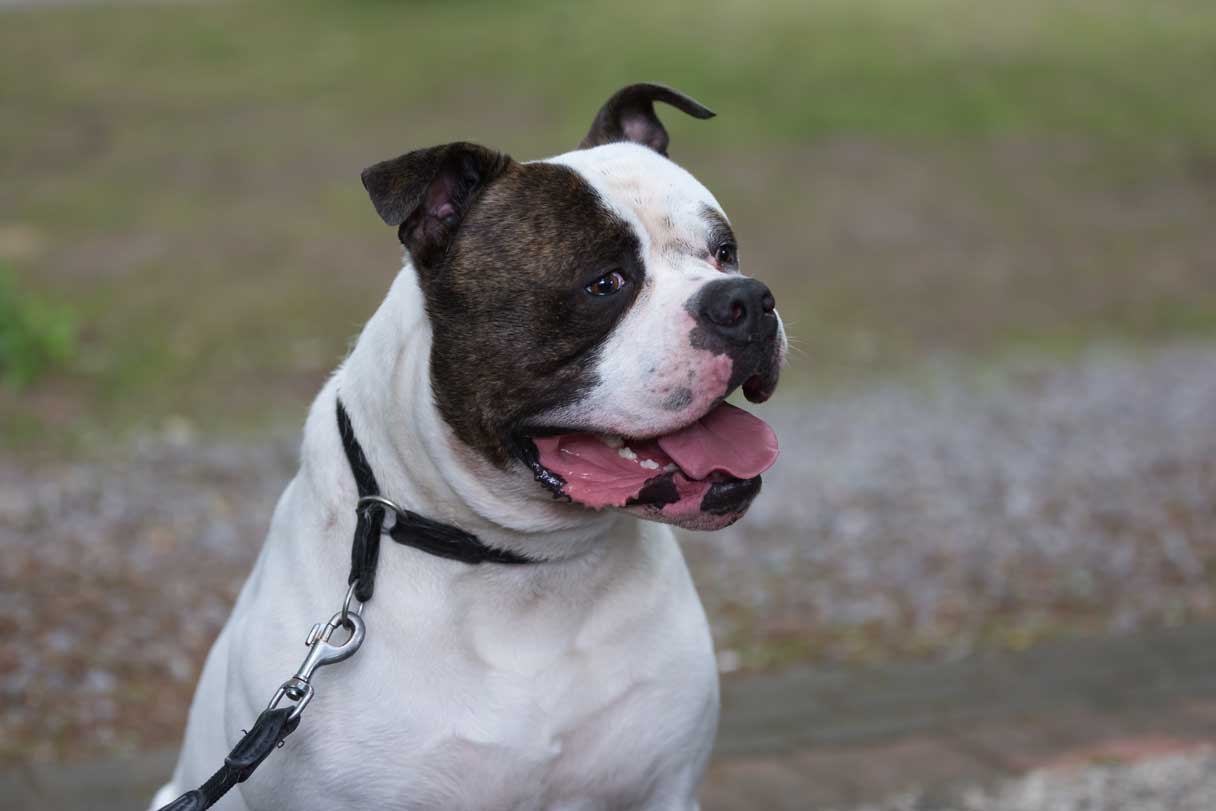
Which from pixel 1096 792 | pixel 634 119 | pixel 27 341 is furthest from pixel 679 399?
pixel 27 341

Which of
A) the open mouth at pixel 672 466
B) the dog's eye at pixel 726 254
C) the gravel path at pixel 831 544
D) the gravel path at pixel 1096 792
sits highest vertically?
the dog's eye at pixel 726 254

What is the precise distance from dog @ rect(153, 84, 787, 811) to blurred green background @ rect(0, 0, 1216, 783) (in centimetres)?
209

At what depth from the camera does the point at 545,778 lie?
8.18ft

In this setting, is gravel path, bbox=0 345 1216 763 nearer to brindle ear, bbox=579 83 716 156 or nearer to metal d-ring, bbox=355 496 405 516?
metal d-ring, bbox=355 496 405 516

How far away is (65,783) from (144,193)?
7.41m

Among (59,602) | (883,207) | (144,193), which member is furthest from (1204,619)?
(144,193)

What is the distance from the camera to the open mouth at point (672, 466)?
2.39 meters

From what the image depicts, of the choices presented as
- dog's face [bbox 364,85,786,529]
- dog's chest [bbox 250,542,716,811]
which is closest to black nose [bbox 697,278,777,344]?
dog's face [bbox 364,85,786,529]

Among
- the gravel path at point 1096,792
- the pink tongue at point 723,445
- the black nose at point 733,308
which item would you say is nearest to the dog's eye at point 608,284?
the black nose at point 733,308

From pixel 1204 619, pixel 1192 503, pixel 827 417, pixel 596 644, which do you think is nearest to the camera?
pixel 596 644

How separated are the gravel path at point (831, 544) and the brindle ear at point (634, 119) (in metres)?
2.28

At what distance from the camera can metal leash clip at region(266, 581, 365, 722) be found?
2.38m

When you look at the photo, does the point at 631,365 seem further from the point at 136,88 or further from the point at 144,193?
the point at 136,88

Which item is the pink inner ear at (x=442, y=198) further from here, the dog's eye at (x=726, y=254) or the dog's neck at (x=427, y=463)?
the dog's eye at (x=726, y=254)
